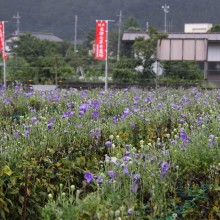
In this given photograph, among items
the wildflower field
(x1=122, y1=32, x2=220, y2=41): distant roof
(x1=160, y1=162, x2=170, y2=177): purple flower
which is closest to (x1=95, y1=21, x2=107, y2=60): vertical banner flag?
(x1=122, y1=32, x2=220, y2=41): distant roof

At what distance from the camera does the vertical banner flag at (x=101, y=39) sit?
16906mm

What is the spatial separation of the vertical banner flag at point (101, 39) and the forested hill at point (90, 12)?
1690 inches

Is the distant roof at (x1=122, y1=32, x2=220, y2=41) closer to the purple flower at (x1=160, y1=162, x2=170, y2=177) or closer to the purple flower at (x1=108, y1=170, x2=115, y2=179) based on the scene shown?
the purple flower at (x1=160, y1=162, x2=170, y2=177)

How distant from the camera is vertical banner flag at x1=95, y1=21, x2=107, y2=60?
16.9 metres

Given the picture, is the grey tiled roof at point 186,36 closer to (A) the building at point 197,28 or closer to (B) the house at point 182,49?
(B) the house at point 182,49

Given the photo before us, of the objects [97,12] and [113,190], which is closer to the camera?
[113,190]

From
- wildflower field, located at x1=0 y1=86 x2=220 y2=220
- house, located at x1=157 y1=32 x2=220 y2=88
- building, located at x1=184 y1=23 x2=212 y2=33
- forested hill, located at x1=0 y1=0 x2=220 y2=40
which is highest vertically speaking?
forested hill, located at x1=0 y1=0 x2=220 y2=40

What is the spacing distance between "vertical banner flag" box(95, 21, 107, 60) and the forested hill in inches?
1690

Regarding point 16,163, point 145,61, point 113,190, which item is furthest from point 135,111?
point 145,61

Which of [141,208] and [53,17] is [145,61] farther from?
[53,17]

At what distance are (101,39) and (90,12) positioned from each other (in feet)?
166

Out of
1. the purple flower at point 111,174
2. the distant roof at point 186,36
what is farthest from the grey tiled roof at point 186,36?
the purple flower at point 111,174

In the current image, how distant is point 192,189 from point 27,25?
62.6m

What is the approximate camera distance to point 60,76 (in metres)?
22.8
